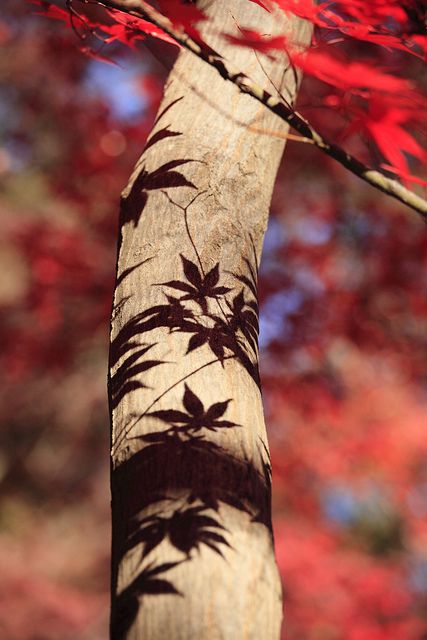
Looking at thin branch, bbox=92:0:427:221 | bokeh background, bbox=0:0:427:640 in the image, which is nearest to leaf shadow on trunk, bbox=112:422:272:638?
thin branch, bbox=92:0:427:221

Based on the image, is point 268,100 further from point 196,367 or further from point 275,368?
point 275,368

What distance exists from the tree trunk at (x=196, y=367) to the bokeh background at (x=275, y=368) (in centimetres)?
39

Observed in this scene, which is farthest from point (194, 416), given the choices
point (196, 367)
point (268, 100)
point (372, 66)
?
point (372, 66)

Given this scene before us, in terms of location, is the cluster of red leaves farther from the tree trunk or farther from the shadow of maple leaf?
the shadow of maple leaf

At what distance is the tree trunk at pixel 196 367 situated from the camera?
3.36ft

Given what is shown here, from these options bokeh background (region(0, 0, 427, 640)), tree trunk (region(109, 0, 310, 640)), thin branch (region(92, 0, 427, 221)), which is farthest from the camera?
bokeh background (region(0, 0, 427, 640))

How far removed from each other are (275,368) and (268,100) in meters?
3.28

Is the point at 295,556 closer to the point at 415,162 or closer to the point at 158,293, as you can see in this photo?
the point at 415,162

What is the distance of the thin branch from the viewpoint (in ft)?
3.80

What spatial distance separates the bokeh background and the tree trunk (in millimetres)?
388

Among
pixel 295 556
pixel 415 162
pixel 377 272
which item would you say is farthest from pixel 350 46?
pixel 295 556

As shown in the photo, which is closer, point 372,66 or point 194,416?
point 194,416

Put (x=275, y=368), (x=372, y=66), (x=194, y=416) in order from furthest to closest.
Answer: (x=275, y=368)
(x=372, y=66)
(x=194, y=416)

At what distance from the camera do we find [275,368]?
4.42 metres
